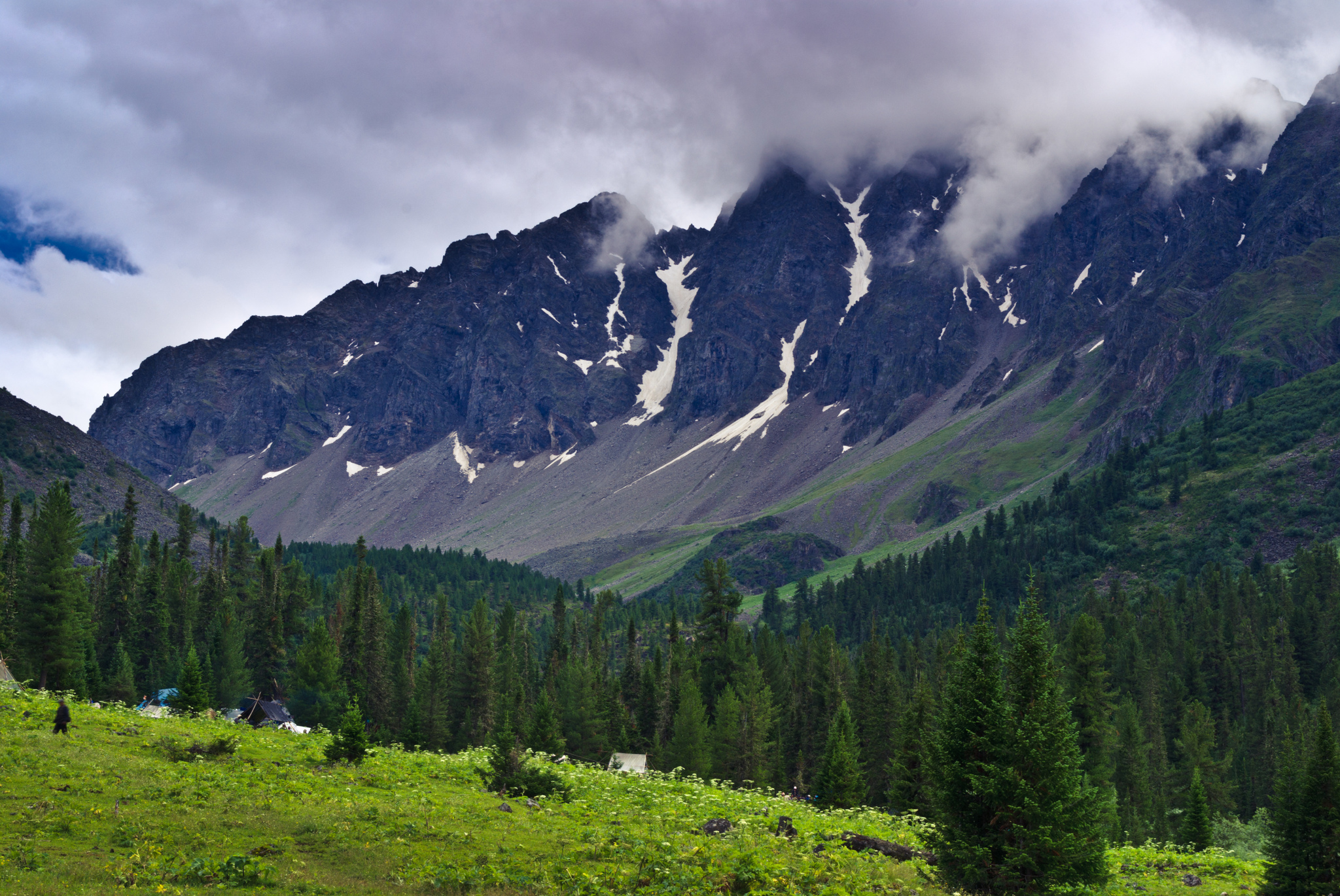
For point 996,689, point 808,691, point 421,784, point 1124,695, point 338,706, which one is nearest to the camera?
point 996,689

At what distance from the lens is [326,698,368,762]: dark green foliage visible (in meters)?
45.3

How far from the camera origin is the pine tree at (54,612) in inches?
3059

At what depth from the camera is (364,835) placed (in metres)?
31.7

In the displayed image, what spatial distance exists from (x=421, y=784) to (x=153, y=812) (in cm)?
1269

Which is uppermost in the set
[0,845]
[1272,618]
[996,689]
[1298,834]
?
[1272,618]

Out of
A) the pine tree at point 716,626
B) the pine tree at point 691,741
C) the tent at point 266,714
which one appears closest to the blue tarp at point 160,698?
the tent at point 266,714

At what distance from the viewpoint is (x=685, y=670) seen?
97.7m

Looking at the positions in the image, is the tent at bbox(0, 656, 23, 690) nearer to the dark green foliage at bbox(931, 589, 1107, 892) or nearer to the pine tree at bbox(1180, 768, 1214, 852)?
the dark green foliage at bbox(931, 589, 1107, 892)

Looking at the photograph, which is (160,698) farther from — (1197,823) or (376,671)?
(1197,823)

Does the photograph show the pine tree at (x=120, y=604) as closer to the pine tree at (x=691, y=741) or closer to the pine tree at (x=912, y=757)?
the pine tree at (x=691, y=741)

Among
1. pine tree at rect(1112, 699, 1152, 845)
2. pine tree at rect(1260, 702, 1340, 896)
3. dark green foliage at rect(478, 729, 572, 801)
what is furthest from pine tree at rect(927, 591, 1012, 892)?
pine tree at rect(1112, 699, 1152, 845)

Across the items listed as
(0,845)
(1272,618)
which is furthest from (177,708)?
(1272,618)

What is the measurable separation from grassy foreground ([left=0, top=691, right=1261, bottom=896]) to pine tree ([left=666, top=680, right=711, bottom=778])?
3552cm

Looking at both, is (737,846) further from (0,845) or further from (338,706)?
(338,706)
